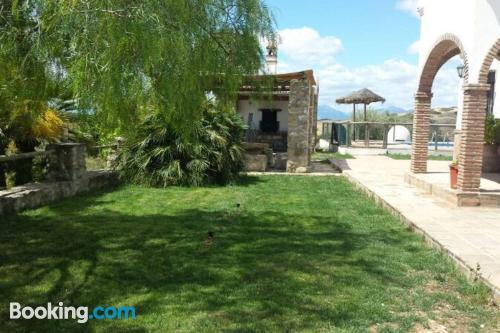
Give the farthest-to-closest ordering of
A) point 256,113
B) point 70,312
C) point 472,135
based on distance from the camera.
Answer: point 256,113 < point 472,135 < point 70,312

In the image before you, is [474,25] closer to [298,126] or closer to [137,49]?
[298,126]

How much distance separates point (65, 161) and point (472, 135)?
7.43 meters

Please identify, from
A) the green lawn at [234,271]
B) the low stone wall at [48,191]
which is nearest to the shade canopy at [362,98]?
the low stone wall at [48,191]

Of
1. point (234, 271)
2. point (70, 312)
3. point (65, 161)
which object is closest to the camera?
point (70, 312)

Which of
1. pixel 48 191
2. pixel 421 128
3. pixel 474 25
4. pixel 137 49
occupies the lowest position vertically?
pixel 48 191

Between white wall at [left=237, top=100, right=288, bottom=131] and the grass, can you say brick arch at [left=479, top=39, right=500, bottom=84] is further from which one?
white wall at [left=237, top=100, right=288, bottom=131]

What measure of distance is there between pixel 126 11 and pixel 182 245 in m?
3.35

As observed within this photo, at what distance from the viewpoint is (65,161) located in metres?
8.56

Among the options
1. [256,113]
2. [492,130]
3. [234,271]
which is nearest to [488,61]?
[492,130]

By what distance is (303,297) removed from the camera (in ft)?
13.1

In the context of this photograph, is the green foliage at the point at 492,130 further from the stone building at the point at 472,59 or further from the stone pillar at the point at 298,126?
the stone pillar at the point at 298,126

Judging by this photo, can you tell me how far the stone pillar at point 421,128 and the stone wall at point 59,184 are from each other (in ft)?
24.0

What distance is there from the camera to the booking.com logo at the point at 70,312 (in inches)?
139

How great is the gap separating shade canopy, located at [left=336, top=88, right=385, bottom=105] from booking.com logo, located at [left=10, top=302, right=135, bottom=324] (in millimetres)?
20916
